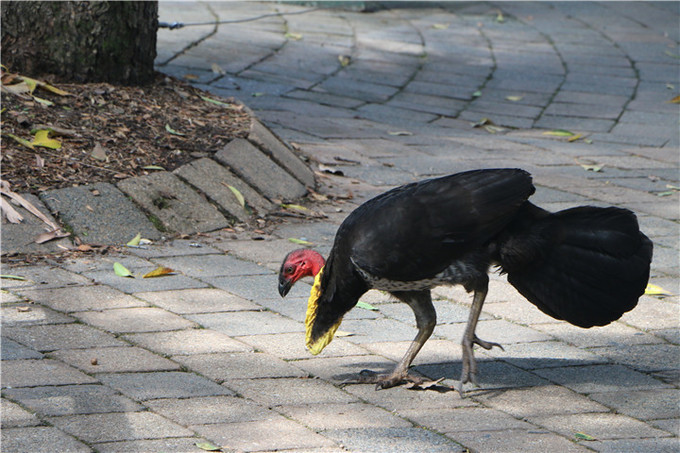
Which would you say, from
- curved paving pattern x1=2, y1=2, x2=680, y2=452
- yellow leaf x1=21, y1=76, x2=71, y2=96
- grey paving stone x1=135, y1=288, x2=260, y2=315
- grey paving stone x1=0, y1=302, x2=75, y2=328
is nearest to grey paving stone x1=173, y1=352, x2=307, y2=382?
curved paving pattern x1=2, y1=2, x2=680, y2=452

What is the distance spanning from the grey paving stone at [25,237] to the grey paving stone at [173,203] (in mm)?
549

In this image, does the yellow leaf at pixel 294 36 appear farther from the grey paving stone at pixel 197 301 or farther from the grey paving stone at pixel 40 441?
the grey paving stone at pixel 40 441

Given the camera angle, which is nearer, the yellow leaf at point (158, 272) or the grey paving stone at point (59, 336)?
the grey paving stone at point (59, 336)

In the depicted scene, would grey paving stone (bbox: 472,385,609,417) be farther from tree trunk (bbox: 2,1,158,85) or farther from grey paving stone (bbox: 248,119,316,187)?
tree trunk (bbox: 2,1,158,85)

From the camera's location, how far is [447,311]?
4516mm

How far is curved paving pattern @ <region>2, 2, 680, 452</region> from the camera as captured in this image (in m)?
3.20

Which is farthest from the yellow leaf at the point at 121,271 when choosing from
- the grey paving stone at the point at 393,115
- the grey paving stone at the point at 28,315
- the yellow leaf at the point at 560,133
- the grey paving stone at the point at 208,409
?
the yellow leaf at the point at 560,133

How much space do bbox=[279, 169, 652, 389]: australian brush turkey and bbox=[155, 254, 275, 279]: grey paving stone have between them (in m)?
1.31

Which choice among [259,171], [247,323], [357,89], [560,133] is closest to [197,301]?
[247,323]

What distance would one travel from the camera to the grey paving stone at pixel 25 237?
4.80 metres

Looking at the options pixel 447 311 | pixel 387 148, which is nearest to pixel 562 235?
pixel 447 311

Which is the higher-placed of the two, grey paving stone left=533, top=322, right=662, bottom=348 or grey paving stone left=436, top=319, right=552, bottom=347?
grey paving stone left=533, top=322, right=662, bottom=348

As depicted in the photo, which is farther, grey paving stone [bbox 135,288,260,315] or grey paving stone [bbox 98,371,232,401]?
grey paving stone [bbox 135,288,260,315]

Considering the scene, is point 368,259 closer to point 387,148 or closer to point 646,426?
point 646,426
